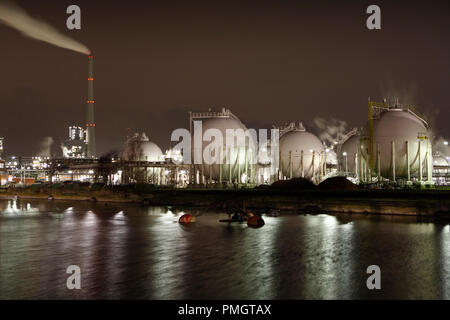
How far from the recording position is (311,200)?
49781 mm

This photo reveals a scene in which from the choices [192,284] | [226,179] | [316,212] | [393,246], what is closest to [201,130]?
[226,179]

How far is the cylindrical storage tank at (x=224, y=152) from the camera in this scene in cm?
7231

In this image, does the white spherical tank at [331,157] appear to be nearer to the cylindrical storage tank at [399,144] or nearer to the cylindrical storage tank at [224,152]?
the cylindrical storage tank at [224,152]

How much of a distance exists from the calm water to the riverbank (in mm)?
3288

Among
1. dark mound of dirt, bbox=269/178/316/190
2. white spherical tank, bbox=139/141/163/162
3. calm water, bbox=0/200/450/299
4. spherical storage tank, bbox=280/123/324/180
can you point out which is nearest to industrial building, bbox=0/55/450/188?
spherical storage tank, bbox=280/123/324/180

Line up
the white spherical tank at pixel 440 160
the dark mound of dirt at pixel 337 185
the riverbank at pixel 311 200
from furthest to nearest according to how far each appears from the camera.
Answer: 1. the white spherical tank at pixel 440 160
2. the dark mound of dirt at pixel 337 185
3. the riverbank at pixel 311 200

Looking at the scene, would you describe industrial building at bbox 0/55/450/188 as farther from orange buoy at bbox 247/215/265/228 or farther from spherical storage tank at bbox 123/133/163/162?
orange buoy at bbox 247/215/265/228

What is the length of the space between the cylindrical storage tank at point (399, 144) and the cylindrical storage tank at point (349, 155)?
20083 millimetres

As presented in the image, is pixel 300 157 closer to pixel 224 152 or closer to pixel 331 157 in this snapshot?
pixel 224 152

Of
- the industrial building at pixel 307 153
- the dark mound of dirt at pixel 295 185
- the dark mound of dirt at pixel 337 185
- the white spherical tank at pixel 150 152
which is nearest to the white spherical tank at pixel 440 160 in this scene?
the industrial building at pixel 307 153

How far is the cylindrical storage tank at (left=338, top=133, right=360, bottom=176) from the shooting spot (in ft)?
279

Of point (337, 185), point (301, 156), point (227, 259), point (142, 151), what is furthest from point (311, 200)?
point (142, 151)

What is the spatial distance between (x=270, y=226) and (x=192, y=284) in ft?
64.0
